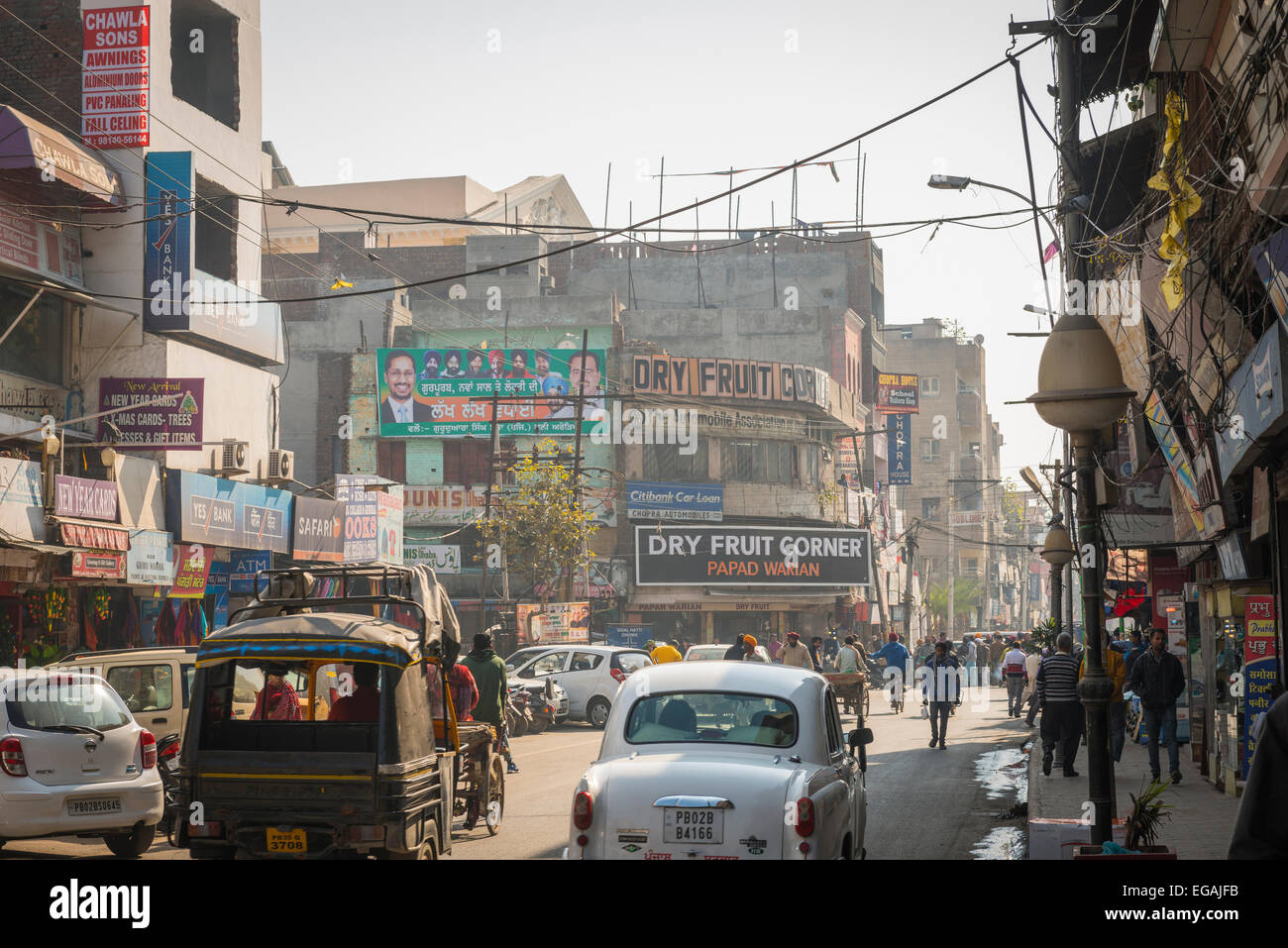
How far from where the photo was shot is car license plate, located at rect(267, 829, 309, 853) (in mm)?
9492

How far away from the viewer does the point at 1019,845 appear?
12.9m

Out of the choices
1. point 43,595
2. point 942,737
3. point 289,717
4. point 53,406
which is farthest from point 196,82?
point 289,717

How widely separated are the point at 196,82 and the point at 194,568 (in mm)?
13304

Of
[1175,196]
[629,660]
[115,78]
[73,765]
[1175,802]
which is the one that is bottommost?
[1175,802]

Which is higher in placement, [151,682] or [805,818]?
[151,682]

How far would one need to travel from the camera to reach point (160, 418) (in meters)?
Answer: 26.5

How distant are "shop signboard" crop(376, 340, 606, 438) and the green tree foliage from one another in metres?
8.20

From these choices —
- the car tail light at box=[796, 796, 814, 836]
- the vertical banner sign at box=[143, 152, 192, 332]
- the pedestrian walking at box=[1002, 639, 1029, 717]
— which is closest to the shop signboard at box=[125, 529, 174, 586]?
the vertical banner sign at box=[143, 152, 192, 332]

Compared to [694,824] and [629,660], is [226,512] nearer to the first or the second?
[629,660]

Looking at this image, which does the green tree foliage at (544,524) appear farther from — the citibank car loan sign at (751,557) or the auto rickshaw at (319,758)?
the auto rickshaw at (319,758)

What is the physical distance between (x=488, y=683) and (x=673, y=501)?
40.7 meters

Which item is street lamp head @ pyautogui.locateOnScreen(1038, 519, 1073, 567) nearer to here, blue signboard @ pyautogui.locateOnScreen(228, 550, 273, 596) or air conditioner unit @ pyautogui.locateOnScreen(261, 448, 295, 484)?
blue signboard @ pyautogui.locateOnScreen(228, 550, 273, 596)

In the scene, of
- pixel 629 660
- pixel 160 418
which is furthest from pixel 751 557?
pixel 160 418

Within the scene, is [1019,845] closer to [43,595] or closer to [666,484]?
[43,595]
